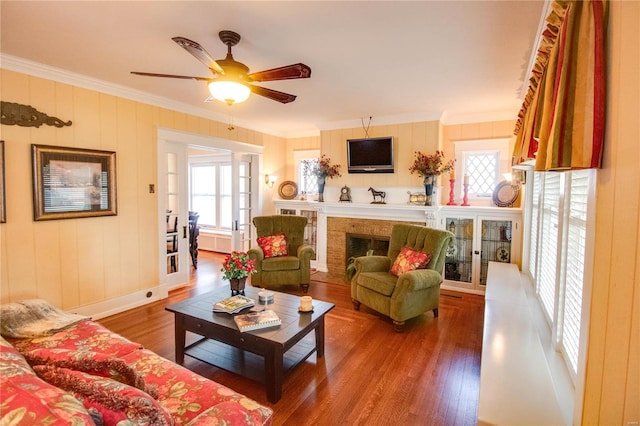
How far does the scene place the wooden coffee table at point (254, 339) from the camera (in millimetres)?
2182

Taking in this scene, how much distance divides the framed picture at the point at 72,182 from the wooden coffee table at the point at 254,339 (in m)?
1.65

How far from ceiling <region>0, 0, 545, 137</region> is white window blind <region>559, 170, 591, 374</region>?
1.19 m

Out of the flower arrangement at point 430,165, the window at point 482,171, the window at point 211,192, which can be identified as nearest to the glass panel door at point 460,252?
the window at point 482,171

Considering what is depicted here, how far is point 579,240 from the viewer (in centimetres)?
155

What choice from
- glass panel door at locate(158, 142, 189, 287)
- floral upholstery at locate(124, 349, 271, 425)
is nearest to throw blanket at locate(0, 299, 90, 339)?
floral upholstery at locate(124, 349, 271, 425)

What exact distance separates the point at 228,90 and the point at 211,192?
5501mm

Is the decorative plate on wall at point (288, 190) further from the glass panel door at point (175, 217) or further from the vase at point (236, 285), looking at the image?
the vase at point (236, 285)

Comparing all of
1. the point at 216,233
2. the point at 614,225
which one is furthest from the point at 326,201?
the point at 614,225

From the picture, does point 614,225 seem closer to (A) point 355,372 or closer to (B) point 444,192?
(A) point 355,372

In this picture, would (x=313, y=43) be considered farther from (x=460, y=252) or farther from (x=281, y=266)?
(x=460, y=252)

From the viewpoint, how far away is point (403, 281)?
3.23 meters

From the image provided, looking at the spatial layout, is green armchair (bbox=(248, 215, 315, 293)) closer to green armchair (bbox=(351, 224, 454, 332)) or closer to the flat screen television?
green armchair (bbox=(351, 224, 454, 332))

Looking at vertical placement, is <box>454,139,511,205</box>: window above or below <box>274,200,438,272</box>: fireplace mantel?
above

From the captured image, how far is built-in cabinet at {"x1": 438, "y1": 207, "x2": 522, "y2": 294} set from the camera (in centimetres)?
420
